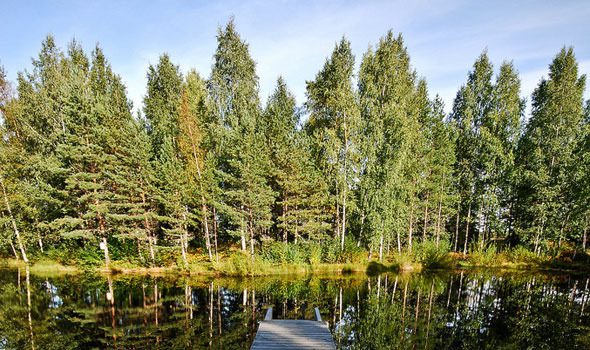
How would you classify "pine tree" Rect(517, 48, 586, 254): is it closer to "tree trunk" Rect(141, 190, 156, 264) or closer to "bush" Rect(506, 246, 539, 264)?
"bush" Rect(506, 246, 539, 264)

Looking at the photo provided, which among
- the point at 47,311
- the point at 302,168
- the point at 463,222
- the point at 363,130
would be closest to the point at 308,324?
the point at 47,311

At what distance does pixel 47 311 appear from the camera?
15.8 metres

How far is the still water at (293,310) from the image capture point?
12.2m

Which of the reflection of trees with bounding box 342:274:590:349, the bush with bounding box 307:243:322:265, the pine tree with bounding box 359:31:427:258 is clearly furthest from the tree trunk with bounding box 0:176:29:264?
the pine tree with bounding box 359:31:427:258

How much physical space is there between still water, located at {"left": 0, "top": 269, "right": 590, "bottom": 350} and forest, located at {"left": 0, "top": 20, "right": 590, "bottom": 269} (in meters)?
4.70

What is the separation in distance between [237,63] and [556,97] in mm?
32889

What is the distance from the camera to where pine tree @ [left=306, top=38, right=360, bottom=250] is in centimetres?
2719

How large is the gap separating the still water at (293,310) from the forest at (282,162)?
15.4 feet

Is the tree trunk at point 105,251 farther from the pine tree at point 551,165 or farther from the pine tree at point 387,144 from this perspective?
the pine tree at point 551,165

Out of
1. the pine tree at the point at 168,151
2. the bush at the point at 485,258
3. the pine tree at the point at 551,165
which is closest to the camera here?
the pine tree at the point at 168,151

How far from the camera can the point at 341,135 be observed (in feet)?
92.4

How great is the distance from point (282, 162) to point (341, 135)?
607 centimetres

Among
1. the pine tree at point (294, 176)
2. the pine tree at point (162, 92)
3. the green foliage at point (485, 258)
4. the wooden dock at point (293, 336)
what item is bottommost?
the green foliage at point (485, 258)

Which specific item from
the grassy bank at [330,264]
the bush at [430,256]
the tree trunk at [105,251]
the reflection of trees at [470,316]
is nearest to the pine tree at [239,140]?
the grassy bank at [330,264]
